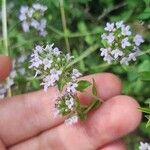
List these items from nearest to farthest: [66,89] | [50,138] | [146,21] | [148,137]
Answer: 1. [66,89]
2. [50,138]
3. [146,21]
4. [148,137]

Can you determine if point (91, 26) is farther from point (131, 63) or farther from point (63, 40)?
point (131, 63)

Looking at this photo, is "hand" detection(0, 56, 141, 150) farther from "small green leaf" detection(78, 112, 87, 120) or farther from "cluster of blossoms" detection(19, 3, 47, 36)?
"cluster of blossoms" detection(19, 3, 47, 36)

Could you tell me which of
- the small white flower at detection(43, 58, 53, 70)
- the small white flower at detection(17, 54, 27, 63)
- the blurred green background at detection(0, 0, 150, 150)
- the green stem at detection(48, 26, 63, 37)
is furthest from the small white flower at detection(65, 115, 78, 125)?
the small white flower at detection(17, 54, 27, 63)

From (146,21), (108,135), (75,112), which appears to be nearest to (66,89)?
(75,112)

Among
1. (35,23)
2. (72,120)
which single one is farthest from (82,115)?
(35,23)

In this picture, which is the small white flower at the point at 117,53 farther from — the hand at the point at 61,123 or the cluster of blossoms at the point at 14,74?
the cluster of blossoms at the point at 14,74

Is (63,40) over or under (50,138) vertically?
over

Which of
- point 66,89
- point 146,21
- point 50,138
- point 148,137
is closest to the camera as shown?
point 66,89
